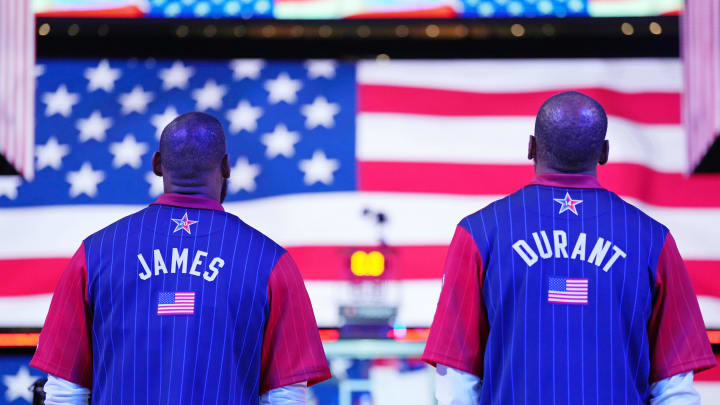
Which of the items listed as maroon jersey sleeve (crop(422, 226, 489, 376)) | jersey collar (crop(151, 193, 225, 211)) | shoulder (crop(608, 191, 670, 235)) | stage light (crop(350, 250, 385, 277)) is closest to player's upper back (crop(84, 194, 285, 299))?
jersey collar (crop(151, 193, 225, 211))

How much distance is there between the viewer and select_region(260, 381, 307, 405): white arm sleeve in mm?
2773

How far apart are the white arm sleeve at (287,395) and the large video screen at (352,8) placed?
3.08 meters

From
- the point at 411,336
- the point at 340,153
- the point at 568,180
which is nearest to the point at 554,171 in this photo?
the point at 568,180

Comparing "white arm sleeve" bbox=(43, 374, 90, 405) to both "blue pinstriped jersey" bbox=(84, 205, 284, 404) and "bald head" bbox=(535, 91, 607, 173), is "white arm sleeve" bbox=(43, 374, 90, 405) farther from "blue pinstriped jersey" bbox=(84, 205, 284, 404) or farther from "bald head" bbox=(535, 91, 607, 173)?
"bald head" bbox=(535, 91, 607, 173)

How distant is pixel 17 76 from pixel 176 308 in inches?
83.0

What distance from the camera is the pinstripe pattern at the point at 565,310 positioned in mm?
2652

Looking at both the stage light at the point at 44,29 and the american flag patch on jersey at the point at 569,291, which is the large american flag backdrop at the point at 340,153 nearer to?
the stage light at the point at 44,29

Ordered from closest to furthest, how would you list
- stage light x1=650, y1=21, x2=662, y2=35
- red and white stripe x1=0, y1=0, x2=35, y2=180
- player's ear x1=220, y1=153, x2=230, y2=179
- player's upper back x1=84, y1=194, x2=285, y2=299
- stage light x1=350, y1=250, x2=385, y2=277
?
player's upper back x1=84, y1=194, x2=285, y2=299 → player's ear x1=220, y1=153, x2=230, y2=179 → red and white stripe x1=0, y1=0, x2=35, y2=180 → stage light x1=350, y1=250, x2=385, y2=277 → stage light x1=650, y1=21, x2=662, y2=35

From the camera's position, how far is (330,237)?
536 cm

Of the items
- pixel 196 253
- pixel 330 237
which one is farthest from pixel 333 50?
pixel 196 253

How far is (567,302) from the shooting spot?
8.78 ft

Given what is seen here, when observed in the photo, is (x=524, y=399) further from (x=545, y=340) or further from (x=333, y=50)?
(x=333, y=50)

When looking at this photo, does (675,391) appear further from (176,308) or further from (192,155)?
(192,155)

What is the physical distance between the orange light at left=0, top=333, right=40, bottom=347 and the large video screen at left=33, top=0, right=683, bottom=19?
1.66 metres
